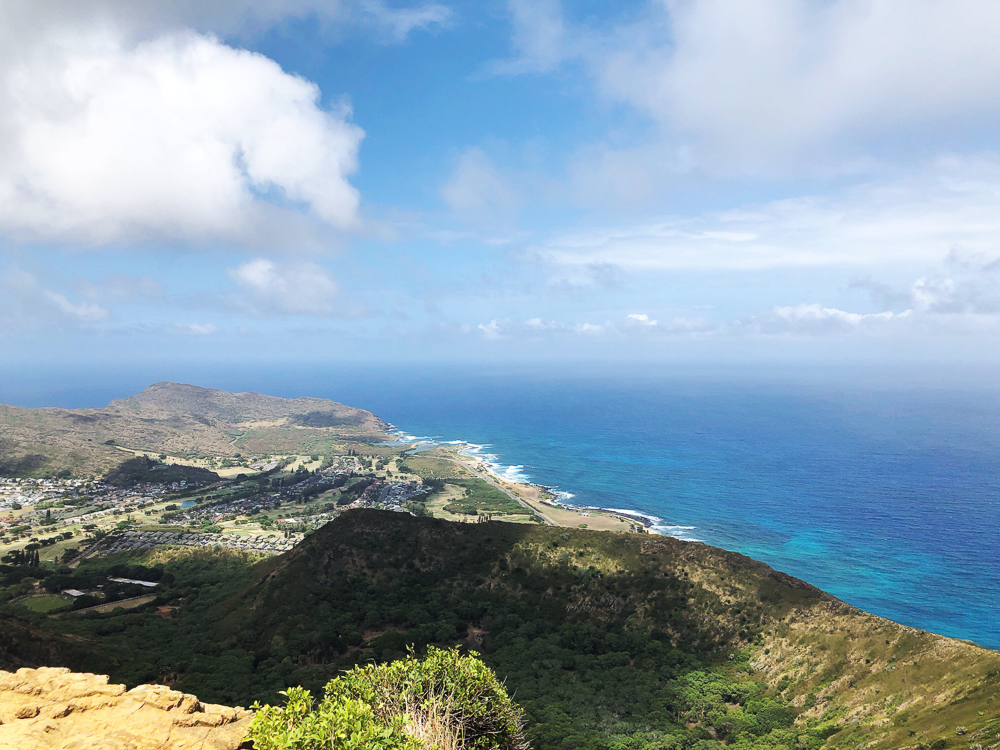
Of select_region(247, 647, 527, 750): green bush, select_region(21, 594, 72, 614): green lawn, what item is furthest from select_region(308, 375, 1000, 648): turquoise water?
select_region(21, 594, 72, 614): green lawn

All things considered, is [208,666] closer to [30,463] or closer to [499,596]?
[499,596]

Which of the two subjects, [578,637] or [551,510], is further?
[551,510]

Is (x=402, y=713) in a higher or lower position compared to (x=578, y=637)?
higher

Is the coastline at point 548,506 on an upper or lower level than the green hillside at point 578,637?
lower

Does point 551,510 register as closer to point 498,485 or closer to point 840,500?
point 498,485

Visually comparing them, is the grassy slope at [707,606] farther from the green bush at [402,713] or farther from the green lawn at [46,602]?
the green bush at [402,713]

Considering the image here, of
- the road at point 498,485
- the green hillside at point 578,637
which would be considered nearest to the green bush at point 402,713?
the green hillside at point 578,637

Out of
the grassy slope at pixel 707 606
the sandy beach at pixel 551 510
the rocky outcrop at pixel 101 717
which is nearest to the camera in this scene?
the rocky outcrop at pixel 101 717

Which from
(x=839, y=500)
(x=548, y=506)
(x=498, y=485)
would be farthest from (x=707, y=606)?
(x=839, y=500)
